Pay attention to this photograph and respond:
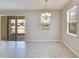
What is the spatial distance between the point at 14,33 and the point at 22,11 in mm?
2009

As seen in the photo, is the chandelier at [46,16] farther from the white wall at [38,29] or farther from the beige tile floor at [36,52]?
the beige tile floor at [36,52]

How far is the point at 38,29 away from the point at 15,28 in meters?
1.95

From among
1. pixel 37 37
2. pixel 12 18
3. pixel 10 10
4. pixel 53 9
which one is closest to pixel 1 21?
pixel 12 18

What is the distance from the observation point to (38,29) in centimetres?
1031

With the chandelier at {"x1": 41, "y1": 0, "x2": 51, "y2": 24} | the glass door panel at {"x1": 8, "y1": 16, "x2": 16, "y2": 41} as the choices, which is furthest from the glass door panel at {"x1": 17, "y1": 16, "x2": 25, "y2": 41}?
the chandelier at {"x1": 41, "y1": 0, "x2": 51, "y2": 24}

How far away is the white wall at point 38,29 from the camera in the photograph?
1026 cm

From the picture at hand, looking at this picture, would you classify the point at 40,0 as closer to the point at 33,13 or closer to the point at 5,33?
the point at 33,13

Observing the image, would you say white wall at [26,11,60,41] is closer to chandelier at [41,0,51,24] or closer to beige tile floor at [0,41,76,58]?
chandelier at [41,0,51,24]

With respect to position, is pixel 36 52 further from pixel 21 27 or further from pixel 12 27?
pixel 12 27

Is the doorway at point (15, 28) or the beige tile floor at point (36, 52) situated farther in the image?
the doorway at point (15, 28)

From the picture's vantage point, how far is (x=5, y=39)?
11273mm

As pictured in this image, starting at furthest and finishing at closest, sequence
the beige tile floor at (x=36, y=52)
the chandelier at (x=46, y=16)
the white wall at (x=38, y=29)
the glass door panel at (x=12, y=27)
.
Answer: the glass door panel at (x=12, y=27), the white wall at (x=38, y=29), the chandelier at (x=46, y=16), the beige tile floor at (x=36, y=52)

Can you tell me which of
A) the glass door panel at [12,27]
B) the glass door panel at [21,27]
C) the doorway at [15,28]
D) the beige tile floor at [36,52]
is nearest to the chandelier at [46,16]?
the glass door panel at [21,27]

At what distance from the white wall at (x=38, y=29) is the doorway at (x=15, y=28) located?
0.77 m
